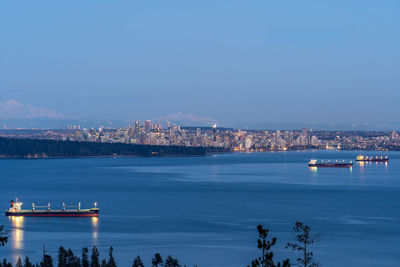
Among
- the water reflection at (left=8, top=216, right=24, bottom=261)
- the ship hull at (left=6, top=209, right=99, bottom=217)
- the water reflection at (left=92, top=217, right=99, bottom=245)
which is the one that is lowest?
the water reflection at (left=8, top=216, right=24, bottom=261)

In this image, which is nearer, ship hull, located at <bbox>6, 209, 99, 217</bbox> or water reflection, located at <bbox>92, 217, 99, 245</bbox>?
water reflection, located at <bbox>92, 217, 99, 245</bbox>

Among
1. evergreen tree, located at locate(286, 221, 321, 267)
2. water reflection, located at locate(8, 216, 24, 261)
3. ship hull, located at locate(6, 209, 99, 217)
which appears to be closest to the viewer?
evergreen tree, located at locate(286, 221, 321, 267)

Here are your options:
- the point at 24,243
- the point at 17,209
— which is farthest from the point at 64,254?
the point at 17,209

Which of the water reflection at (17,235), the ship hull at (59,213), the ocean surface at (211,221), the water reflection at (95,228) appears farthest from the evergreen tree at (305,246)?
the ship hull at (59,213)

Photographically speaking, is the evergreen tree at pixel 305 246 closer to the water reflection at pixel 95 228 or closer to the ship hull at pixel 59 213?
the water reflection at pixel 95 228

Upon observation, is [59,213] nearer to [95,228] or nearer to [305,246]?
[95,228]

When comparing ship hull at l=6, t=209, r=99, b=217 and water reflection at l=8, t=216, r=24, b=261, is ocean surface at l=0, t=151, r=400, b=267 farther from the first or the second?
ship hull at l=6, t=209, r=99, b=217

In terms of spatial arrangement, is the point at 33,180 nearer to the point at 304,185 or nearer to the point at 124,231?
the point at 304,185

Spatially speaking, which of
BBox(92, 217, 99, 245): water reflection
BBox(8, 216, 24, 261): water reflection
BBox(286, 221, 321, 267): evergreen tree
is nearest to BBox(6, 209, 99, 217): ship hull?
BBox(8, 216, 24, 261): water reflection

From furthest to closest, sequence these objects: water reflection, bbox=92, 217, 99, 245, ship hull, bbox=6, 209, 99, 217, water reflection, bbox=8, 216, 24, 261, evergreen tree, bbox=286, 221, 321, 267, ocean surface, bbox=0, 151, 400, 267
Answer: ship hull, bbox=6, 209, 99, 217 < water reflection, bbox=92, 217, 99, 245 < water reflection, bbox=8, 216, 24, 261 < ocean surface, bbox=0, 151, 400, 267 < evergreen tree, bbox=286, 221, 321, 267
